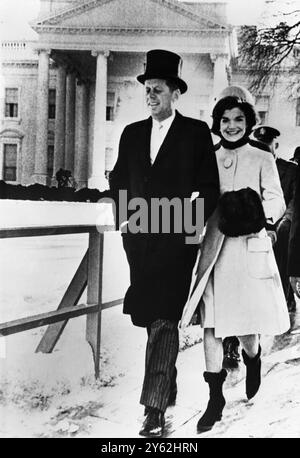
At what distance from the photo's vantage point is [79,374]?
4090mm

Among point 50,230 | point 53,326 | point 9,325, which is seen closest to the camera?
point 9,325

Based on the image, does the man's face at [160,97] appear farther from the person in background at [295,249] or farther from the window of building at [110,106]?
the person in background at [295,249]

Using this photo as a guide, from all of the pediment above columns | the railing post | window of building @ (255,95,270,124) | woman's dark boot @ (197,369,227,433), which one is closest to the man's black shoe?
woman's dark boot @ (197,369,227,433)

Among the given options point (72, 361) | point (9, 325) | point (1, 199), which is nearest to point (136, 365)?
point (72, 361)

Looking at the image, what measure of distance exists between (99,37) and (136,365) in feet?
8.01

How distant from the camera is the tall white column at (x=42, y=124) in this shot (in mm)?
4230

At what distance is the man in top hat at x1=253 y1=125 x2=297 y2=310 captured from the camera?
4176 mm

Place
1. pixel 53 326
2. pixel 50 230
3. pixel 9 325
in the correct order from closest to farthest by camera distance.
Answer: pixel 9 325 < pixel 50 230 < pixel 53 326

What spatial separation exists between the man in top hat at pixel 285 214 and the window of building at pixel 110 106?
3.67ft

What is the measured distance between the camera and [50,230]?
378 centimetres

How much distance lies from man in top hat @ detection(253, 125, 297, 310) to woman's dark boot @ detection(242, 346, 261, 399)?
514 millimetres

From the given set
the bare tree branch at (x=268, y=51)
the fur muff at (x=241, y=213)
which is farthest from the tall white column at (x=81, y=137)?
the bare tree branch at (x=268, y=51)

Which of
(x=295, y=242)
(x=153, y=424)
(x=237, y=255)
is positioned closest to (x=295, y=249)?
(x=295, y=242)

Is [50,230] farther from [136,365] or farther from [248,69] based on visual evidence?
[248,69]
